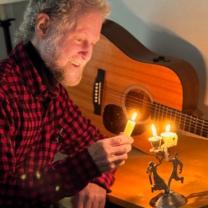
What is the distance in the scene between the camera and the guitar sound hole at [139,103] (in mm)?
1688

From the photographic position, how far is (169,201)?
1.24 meters

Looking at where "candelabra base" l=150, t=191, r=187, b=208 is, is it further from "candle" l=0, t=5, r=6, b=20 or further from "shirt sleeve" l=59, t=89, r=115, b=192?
"candle" l=0, t=5, r=6, b=20

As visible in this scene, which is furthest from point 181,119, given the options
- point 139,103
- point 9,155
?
point 9,155

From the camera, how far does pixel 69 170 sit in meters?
1.23

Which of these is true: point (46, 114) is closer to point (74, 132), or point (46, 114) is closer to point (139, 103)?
point (74, 132)

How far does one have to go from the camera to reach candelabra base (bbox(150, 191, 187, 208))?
123 centimetres

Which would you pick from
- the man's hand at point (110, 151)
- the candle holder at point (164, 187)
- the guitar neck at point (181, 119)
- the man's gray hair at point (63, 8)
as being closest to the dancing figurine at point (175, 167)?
the candle holder at point (164, 187)

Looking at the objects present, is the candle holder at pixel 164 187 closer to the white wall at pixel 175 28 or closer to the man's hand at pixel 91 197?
the man's hand at pixel 91 197

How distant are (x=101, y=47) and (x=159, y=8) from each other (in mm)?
239

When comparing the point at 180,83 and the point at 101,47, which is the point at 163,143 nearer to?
the point at 180,83

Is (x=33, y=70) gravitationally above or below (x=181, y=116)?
above

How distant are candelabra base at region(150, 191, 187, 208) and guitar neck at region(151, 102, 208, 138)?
0.29 metres

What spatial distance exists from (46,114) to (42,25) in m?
0.23

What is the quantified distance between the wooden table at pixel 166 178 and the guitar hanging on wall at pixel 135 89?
0.26 ft
